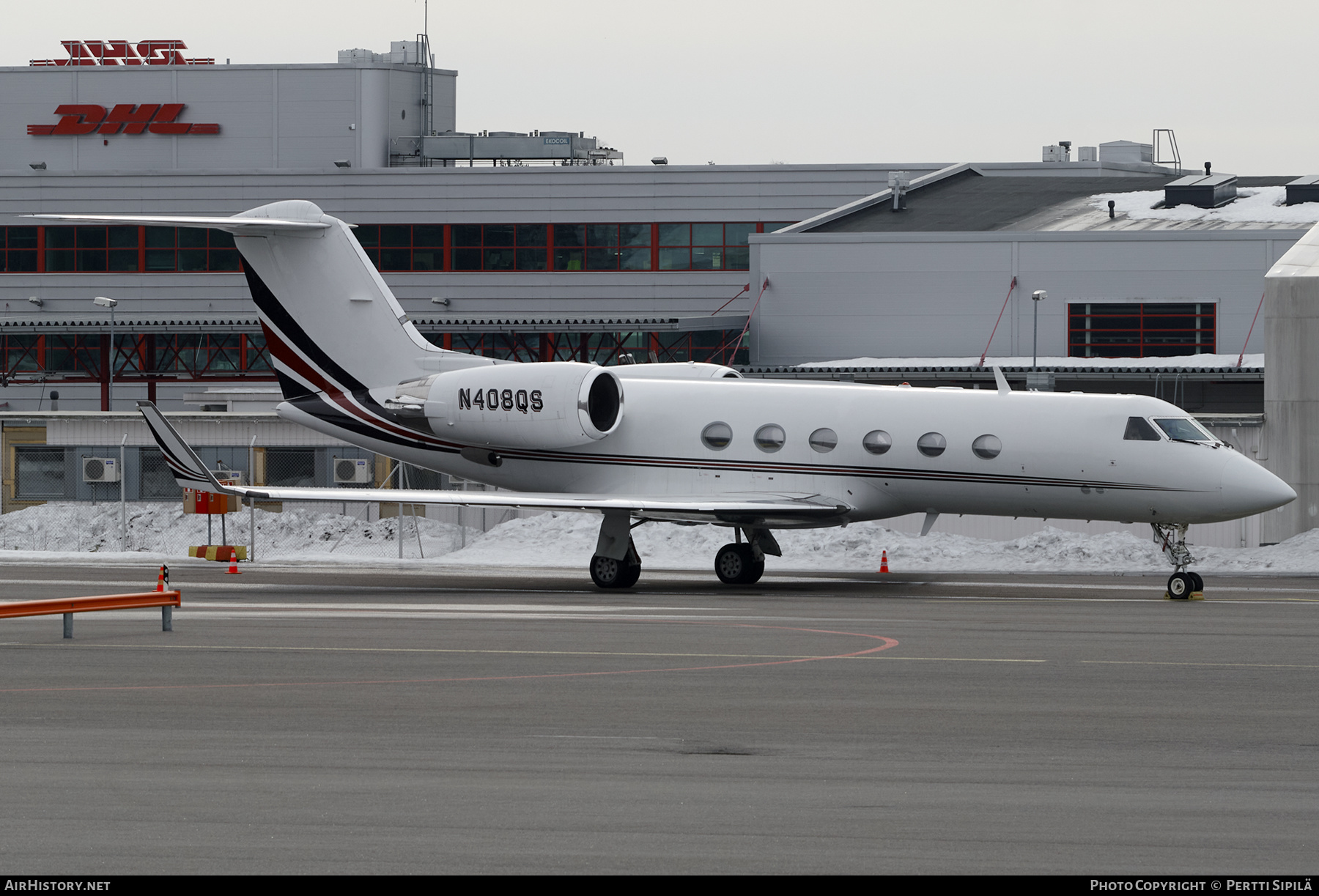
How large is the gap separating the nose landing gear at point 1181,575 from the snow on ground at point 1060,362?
2262 centimetres

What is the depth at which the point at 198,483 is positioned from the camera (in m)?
25.2

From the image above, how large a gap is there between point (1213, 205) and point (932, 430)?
109 ft

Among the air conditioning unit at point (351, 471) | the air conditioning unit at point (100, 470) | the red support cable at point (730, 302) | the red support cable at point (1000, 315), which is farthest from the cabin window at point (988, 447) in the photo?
the red support cable at point (730, 302)

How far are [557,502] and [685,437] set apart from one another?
254 cm

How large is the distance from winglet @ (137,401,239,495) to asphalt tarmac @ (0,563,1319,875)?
3.90 meters

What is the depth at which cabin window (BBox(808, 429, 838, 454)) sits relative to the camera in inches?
1013

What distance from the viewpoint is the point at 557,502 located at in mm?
25344

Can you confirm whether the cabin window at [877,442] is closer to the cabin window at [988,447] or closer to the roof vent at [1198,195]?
the cabin window at [988,447]

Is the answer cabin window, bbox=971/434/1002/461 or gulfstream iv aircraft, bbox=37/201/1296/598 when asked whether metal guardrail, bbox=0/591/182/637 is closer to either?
gulfstream iv aircraft, bbox=37/201/1296/598

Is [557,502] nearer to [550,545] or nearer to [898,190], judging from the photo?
[550,545]

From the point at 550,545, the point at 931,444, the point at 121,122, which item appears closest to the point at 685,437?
the point at 931,444

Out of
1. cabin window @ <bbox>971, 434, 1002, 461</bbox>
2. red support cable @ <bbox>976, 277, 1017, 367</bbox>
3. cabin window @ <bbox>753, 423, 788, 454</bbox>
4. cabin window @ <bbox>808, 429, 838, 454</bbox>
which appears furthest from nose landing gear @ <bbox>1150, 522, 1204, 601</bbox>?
red support cable @ <bbox>976, 277, 1017, 367</bbox>

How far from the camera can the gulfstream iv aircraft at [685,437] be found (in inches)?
963

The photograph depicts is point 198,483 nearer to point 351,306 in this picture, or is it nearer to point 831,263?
point 351,306
